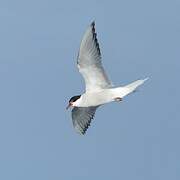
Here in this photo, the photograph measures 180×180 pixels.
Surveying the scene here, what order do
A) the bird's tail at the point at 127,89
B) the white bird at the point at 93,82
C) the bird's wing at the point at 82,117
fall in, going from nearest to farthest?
the bird's tail at the point at 127,89 → the white bird at the point at 93,82 → the bird's wing at the point at 82,117

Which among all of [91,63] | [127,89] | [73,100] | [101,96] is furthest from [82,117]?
[127,89]

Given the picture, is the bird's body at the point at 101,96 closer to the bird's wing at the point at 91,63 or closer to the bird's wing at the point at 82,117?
the bird's wing at the point at 91,63

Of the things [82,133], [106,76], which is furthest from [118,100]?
[82,133]

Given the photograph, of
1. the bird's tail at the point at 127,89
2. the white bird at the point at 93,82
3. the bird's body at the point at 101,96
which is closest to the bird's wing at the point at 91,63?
the white bird at the point at 93,82

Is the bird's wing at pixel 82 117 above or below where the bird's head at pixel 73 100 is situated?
below

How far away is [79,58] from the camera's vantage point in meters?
18.7

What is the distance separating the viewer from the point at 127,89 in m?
18.1

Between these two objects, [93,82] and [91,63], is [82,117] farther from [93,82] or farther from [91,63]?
[91,63]

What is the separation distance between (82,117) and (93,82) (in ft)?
4.93

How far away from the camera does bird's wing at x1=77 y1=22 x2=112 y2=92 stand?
1809cm

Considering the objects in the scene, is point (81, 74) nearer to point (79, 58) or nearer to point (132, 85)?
point (79, 58)

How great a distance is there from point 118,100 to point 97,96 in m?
0.78

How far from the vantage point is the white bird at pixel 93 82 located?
1809cm

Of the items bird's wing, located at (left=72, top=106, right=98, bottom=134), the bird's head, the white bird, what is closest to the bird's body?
the white bird
